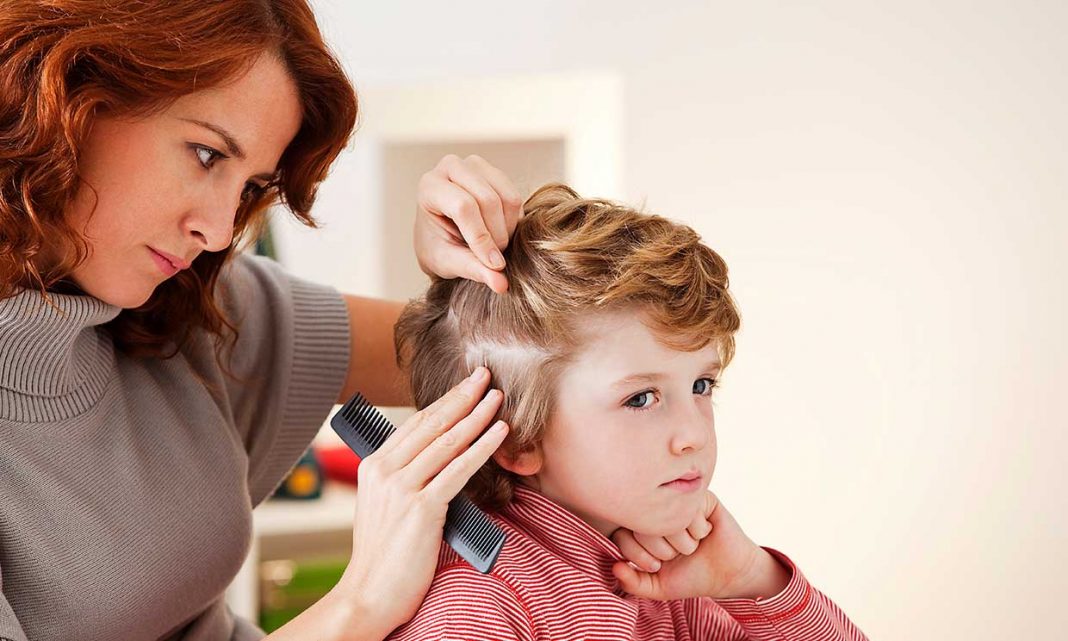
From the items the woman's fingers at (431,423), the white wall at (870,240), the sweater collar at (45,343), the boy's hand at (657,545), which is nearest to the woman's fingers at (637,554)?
the boy's hand at (657,545)

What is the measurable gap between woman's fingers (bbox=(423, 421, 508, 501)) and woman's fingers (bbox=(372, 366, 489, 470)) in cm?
3

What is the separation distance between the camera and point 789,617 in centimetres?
99

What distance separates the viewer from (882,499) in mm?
1987

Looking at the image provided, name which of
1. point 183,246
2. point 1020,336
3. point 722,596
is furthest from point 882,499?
point 183,246

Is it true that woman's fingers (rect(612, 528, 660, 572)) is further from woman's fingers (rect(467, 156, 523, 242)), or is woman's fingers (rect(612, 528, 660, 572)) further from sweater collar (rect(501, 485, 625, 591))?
woman's fingers (rect(467, 156, 523, 242))

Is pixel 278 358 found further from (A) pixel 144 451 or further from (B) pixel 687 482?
(B) pixel 687 482

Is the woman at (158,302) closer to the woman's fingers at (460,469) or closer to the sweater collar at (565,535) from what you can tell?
the woman's fingers at (460,469)

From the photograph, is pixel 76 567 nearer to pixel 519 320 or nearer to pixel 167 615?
pixel 167 615

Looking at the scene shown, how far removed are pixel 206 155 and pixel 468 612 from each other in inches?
18.5

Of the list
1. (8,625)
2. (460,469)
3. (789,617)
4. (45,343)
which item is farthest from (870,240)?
(8,625)

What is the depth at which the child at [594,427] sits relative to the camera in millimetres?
878

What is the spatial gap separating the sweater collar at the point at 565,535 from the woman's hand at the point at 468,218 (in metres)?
0.21

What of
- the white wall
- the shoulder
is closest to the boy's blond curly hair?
the shoulder

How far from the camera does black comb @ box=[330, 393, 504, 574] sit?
2.77ft
